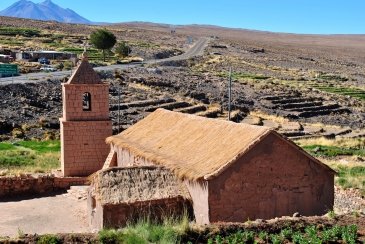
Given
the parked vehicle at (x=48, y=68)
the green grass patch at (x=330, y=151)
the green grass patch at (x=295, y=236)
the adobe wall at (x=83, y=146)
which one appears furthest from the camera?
the parked vehicle at (x=48, y=68)

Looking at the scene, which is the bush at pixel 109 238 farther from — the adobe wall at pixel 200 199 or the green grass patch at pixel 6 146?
the green grass patch at pixel 6 146

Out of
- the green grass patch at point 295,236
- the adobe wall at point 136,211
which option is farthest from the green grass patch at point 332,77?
the green grass patch at point 295,236

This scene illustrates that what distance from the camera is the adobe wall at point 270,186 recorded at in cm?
1505

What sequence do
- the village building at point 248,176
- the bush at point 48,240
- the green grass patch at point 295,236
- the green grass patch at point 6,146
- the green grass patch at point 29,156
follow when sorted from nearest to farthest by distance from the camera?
1. the bush at point 48,240
2. the green grass patch at point 295,236
3. the village building at point 248,176
4. the green grass patch at point 29,156
5. the green grass patch at point 6,146

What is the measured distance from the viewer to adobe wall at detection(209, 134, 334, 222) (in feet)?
49.4

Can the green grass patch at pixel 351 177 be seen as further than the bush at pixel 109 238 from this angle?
Yes

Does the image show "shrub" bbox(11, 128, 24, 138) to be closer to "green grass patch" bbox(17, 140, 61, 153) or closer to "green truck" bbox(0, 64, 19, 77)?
"green grass patch" bbox(17, 140, 61, 153)

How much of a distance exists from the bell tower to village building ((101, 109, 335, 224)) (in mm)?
6471

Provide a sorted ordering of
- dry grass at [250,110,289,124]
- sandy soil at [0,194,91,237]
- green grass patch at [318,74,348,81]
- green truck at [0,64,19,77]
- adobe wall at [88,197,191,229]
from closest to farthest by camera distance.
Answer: adobe wall at [88,197,191,229] → sandy soil at [0,194,91,237] → dry grass at [250,110,289,124] → green truck at [0,64,19,77] → green grass patch at [318,74,348,81]

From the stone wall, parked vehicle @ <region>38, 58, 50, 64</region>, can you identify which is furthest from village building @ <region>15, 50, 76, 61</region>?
the stone wall

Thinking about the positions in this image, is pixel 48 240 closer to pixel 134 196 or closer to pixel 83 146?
pixel 134 196

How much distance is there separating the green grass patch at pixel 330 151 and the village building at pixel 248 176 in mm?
13258

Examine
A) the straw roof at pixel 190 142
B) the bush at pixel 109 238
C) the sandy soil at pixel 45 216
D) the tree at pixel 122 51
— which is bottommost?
the sandy soil at pixel 45 216

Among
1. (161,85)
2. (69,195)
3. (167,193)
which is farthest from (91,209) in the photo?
(161,85)
